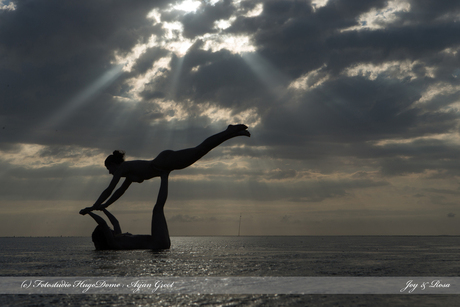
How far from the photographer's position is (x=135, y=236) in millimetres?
35031

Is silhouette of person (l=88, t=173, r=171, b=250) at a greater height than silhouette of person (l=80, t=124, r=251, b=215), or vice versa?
silhouette of person (l=80, t=124, r=251, b=215)

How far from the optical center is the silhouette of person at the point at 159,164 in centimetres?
3466

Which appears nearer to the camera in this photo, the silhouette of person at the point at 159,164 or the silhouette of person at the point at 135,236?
the silhouette of person at the point at 135,236

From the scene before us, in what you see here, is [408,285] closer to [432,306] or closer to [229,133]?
[432,306]

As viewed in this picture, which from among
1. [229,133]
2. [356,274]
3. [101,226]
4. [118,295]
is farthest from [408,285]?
[101,226]

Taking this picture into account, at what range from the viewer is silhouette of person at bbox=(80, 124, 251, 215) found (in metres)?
34.7

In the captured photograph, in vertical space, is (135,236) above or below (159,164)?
below

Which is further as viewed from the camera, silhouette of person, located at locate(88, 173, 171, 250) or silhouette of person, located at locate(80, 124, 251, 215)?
silhouette of person, located at locate(80, 124, 251, 215)

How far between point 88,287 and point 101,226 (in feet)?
63.5

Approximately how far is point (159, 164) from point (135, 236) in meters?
6.68

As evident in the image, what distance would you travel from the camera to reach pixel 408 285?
16.8 meters

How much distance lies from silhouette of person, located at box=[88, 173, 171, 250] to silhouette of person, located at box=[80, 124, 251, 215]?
1.67 meters

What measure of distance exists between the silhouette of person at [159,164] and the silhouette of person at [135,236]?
1.67 meters

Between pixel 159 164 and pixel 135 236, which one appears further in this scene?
pixel 159 164
